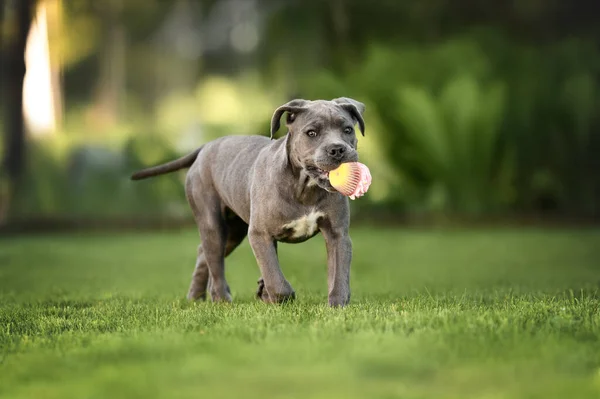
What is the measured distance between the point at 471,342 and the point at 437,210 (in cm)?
1239

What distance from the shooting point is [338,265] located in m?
6.99

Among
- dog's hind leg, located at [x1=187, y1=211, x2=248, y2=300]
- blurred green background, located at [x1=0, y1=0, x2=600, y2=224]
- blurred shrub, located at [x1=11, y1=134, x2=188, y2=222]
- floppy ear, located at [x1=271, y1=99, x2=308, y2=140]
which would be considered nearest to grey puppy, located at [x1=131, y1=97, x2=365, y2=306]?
floppy ear, located at [x1=271, y1=99, x2=308, y2=140]

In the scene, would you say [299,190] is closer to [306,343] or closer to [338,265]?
[338,265]

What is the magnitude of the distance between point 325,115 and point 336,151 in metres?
0.34

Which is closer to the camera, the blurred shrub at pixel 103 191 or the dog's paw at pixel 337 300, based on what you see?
the dog's paw at pixel 337 300

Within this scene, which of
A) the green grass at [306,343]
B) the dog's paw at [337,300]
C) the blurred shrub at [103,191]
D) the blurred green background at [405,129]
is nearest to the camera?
the green grass at [306,343]

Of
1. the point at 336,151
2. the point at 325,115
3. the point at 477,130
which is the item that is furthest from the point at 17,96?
the point at 336,151

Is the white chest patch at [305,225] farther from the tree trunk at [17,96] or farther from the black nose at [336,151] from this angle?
the tree trunk at [17,96]

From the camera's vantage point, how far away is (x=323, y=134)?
6.76 metres

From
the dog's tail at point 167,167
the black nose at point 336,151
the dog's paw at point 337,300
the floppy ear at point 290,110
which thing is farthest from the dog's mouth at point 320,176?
the dog's tail at point 167,167

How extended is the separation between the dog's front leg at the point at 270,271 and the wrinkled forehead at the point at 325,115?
0.93m

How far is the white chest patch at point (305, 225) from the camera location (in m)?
7.03

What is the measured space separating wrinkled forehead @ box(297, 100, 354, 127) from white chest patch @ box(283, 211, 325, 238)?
2.19 feet

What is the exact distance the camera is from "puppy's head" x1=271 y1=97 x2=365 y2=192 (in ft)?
21.7
